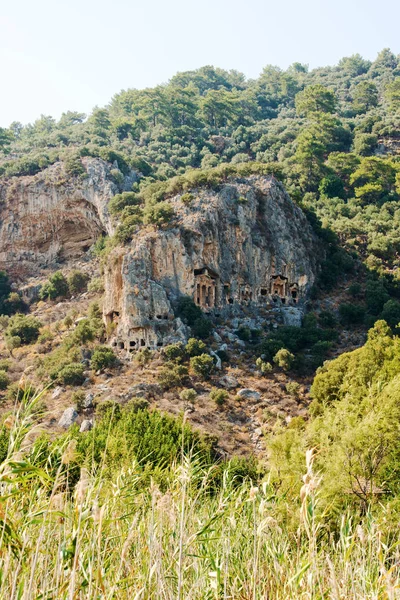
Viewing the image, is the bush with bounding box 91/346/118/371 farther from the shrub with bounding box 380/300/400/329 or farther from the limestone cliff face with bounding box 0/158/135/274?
the limestone cliff face with bounding box 0/158/135/274

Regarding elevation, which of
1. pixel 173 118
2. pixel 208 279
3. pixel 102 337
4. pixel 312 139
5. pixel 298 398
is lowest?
pixel 298 398

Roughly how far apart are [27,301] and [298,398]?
28701mm

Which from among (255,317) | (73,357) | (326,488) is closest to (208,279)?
(255,317)

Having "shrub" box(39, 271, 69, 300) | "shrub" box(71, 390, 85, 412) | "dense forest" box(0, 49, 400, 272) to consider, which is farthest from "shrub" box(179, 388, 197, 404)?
"shrub" box(39, 271, 69, 300)

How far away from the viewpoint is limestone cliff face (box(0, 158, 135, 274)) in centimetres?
5394

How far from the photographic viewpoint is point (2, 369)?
37.2m

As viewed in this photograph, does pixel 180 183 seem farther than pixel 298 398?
Yes

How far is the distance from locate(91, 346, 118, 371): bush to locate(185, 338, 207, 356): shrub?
4946mm

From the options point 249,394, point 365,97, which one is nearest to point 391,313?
point 249,394

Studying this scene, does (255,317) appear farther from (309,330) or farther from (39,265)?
(39,265)

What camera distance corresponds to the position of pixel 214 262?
4269cm

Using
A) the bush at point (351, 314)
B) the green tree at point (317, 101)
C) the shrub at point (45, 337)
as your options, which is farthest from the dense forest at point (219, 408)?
the shrub at point (45, 337)

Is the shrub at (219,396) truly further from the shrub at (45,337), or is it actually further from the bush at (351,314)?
the shrub at (45,337)

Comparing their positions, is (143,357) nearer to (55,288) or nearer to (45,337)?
(45,337)
